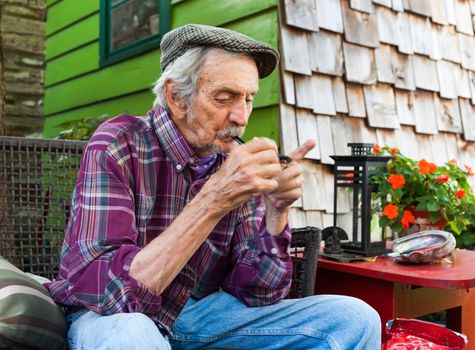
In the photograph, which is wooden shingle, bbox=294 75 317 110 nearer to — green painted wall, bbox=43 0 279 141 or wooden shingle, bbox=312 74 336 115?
wooden shingle, bbox=312 74 336 115

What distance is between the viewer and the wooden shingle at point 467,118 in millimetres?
3221

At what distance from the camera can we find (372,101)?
2.74 m

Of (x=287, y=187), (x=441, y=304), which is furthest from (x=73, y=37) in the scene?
(x=441, y=304)

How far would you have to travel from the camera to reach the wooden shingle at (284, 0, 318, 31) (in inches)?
92.7

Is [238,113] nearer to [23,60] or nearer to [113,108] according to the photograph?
[113,108]

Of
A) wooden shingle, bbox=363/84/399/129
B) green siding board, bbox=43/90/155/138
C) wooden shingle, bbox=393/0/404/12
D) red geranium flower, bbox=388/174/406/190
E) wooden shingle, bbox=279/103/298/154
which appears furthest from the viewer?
green siding board, bbox=43/90/155/138

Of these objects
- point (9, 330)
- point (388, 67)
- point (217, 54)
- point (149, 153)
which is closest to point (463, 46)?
point (388, 67)

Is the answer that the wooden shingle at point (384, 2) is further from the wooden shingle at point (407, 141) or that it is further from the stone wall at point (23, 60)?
the stone wall at point (23, 60)

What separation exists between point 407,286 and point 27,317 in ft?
3.83

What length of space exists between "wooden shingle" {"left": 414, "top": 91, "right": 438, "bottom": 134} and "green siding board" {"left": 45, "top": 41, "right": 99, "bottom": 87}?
2.27 metres

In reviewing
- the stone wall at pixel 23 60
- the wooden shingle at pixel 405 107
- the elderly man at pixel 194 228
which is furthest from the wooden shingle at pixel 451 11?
the stone wall at pixel 23 60

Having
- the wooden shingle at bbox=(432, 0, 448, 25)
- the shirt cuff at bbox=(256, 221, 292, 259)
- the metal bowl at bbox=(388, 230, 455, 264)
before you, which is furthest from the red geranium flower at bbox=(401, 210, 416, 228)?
the wooden shingle at bbox=(432, 0, 448, 25)

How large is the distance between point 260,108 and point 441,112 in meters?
1.32

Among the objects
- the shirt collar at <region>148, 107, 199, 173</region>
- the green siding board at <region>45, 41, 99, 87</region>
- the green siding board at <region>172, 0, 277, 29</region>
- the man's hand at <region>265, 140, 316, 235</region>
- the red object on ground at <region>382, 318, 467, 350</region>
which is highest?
the green siding board at <region>45, 41, 99, 87</region>
